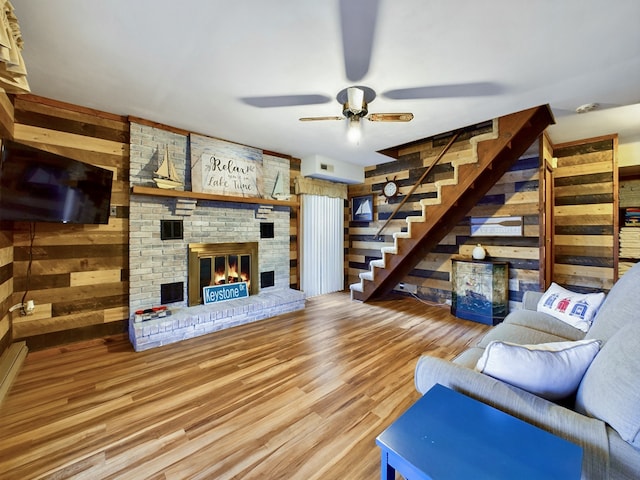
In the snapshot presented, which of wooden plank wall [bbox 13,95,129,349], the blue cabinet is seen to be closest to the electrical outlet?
the blue cabinet

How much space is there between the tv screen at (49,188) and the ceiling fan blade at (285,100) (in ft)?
5.74

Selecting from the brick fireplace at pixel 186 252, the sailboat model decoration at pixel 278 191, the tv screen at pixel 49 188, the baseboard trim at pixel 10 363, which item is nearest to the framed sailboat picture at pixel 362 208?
the sailboat model decoration at pixel 278 191

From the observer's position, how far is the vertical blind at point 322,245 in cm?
503

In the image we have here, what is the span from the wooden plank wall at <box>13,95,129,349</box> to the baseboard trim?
6.1 inches

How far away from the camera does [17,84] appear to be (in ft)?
4.85

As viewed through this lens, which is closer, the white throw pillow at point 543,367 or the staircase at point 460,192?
the white throw pillow at point 543,367

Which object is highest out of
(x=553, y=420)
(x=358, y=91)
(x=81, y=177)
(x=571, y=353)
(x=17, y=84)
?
(x=358, y=91)

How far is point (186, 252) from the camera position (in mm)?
3539

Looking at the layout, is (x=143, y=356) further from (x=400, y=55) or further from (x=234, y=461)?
(x=400, y=55)

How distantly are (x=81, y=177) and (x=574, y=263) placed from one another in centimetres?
622

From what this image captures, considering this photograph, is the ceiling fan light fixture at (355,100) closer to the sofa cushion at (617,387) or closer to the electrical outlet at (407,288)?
the sofa cushion at (617,387)

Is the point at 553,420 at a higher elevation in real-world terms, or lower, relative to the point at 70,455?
higher

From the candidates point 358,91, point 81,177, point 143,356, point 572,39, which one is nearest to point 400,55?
point 358,91

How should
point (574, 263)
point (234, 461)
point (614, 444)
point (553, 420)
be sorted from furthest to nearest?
point (574, 263) < point (234, 461) < point (553, 420) < point (614, 444)
